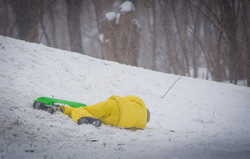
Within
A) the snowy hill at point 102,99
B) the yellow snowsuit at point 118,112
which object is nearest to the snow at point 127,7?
the snowy hill at point 102,99

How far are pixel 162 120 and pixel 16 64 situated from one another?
4.13 meters

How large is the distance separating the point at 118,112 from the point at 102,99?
6.45 ft

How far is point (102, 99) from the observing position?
5.07 metres

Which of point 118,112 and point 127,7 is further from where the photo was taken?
point 127,7

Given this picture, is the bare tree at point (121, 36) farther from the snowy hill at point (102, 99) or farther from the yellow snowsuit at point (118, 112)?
the yellow snowsuit at point (118, 112)

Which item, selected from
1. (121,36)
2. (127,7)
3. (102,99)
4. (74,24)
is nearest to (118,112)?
(102,99)

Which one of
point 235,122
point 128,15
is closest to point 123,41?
point 128,15

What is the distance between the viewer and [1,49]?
5418 millimetres

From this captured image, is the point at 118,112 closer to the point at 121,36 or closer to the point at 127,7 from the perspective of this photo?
the point at 121,36

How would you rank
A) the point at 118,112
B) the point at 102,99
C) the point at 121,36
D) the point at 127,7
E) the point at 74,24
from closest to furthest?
the point at 118,112
the point at 102,99
the point at 121,36
the point at 127,7
the point at 74,24

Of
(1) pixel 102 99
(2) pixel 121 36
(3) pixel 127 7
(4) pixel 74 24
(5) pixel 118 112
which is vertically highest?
(3) pixel 127 7

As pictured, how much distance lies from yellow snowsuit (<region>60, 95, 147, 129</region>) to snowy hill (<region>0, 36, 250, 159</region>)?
140 mm

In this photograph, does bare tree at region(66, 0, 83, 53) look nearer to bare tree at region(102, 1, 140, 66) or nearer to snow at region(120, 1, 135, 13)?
bare tree at region(102, 1, 140, 66)

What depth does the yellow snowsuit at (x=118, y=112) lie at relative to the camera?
3.09 m
